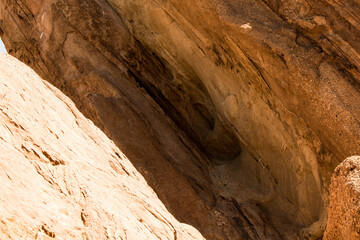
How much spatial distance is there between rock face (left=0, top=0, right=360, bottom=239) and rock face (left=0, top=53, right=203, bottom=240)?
5.36 ft

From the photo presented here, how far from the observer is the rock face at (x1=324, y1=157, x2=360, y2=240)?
5289mm

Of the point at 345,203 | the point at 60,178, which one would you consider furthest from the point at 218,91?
the point at 60,178

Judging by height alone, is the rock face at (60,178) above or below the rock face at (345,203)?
below

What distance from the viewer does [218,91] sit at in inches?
373

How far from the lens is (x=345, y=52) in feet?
23.9

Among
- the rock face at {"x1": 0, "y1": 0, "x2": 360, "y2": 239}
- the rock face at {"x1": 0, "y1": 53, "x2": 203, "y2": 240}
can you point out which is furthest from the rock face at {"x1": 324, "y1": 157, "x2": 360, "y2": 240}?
the rock face at {"x1": 0, "y1": 53, "x2": 203, "y2": 240}

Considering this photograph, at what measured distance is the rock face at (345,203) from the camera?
5.29 m

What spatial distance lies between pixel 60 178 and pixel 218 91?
5087 mm

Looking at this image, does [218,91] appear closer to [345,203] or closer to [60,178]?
[345,203]

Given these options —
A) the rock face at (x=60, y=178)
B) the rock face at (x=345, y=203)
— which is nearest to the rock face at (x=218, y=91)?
the rock face at (x=345, y=203)

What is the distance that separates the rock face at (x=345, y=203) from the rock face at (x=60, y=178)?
1728 millimetres

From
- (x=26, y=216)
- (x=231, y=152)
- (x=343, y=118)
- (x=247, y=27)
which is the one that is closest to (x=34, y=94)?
(x=26, y=216)

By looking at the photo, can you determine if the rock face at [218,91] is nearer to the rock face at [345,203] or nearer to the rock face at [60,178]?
the rock face at [345,203]

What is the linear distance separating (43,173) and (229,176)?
5.07 metres
